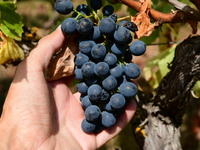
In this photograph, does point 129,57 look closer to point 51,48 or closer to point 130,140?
point 51,48

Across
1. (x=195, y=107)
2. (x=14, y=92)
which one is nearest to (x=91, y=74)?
(x=14, y=92)

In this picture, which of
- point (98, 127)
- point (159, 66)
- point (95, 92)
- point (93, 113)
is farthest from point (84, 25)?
point (159, 66)

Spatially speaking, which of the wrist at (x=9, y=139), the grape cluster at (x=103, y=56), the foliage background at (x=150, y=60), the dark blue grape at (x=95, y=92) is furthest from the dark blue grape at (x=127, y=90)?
the wrist at (x=9, y=139)

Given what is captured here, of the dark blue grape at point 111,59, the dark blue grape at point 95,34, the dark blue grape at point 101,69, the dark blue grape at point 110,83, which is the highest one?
the dark blue grape at point 95,34

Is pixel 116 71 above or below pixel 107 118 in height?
above

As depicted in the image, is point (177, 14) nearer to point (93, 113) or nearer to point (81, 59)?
point (81, 59)

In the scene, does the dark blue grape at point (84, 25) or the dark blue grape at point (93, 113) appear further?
the dark blue grape at point (93, 113)

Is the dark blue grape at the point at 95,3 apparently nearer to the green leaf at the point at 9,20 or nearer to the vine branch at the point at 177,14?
the vine branch at the point at 177,14
